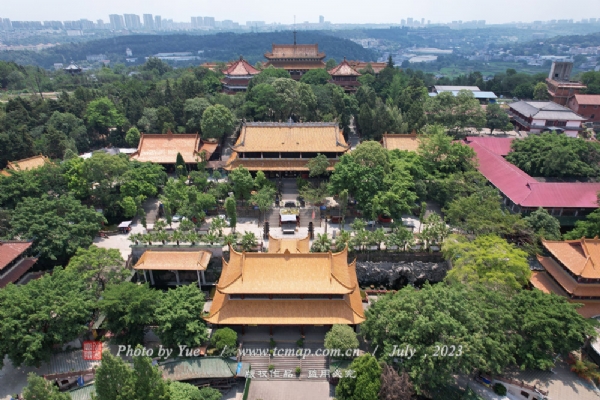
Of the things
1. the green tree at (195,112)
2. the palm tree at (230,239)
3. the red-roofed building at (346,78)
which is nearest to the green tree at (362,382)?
the palm tree at (230,239)

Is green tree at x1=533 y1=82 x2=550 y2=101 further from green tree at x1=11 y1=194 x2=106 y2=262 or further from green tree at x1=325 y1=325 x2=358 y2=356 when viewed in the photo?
green tree at x1=11 y1=194 x2=106 y2=262

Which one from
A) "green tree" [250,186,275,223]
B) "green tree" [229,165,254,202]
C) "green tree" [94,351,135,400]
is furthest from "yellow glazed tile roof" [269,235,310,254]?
"green tree" [94,351,135,400]

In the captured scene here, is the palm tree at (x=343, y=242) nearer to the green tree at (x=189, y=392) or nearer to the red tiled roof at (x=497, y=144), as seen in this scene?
the green tree at (x=189, y=392)

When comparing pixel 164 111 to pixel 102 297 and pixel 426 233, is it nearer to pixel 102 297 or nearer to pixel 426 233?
pixel 102 297

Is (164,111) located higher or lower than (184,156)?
higher

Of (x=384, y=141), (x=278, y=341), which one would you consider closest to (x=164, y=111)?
(x=384, y=141)

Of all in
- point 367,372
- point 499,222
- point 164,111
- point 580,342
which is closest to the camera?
point 367,372
